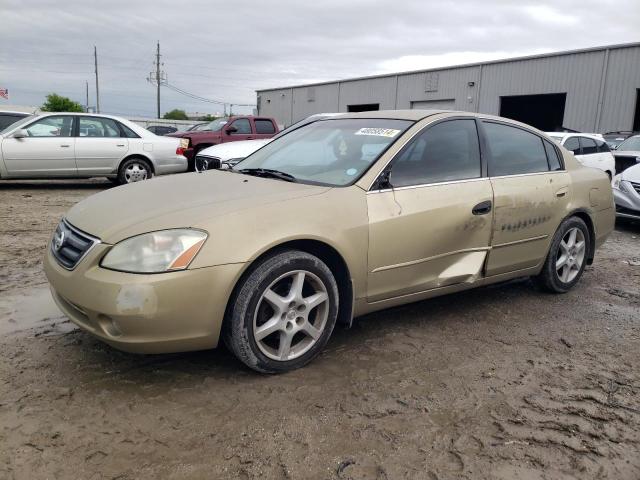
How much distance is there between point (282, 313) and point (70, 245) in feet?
4.05

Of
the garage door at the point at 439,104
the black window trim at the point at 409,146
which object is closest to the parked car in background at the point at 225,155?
the black window trim at the point at 409,146

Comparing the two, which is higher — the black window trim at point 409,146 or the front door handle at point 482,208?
the black window trim at point 409,146

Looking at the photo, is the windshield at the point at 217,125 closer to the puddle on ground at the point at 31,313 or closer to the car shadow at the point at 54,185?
the car shadow at the point at 54,185

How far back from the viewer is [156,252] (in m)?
2.70

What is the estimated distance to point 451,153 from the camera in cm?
384

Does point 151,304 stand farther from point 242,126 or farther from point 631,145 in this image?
point 242,126

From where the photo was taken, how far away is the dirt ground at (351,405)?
2289 mm

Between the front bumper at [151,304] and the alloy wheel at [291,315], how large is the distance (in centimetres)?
26

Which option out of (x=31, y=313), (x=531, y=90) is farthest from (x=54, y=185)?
(x=531, y=90)

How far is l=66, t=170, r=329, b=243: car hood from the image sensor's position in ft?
9.22

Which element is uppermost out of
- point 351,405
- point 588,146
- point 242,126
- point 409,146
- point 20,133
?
point 242,126

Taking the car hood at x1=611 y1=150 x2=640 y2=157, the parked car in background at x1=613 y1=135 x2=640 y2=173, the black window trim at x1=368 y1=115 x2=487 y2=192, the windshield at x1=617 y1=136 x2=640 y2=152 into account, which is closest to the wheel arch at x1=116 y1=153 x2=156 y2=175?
the black window trim at x1=368 y1=115 x2=487 y2=192

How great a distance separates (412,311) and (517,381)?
120 centimetres

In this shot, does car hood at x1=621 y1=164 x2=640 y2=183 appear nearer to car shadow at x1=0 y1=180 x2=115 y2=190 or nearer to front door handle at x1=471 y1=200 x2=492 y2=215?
front door handle at x1=471 y1=200 x2=492 y2=215
